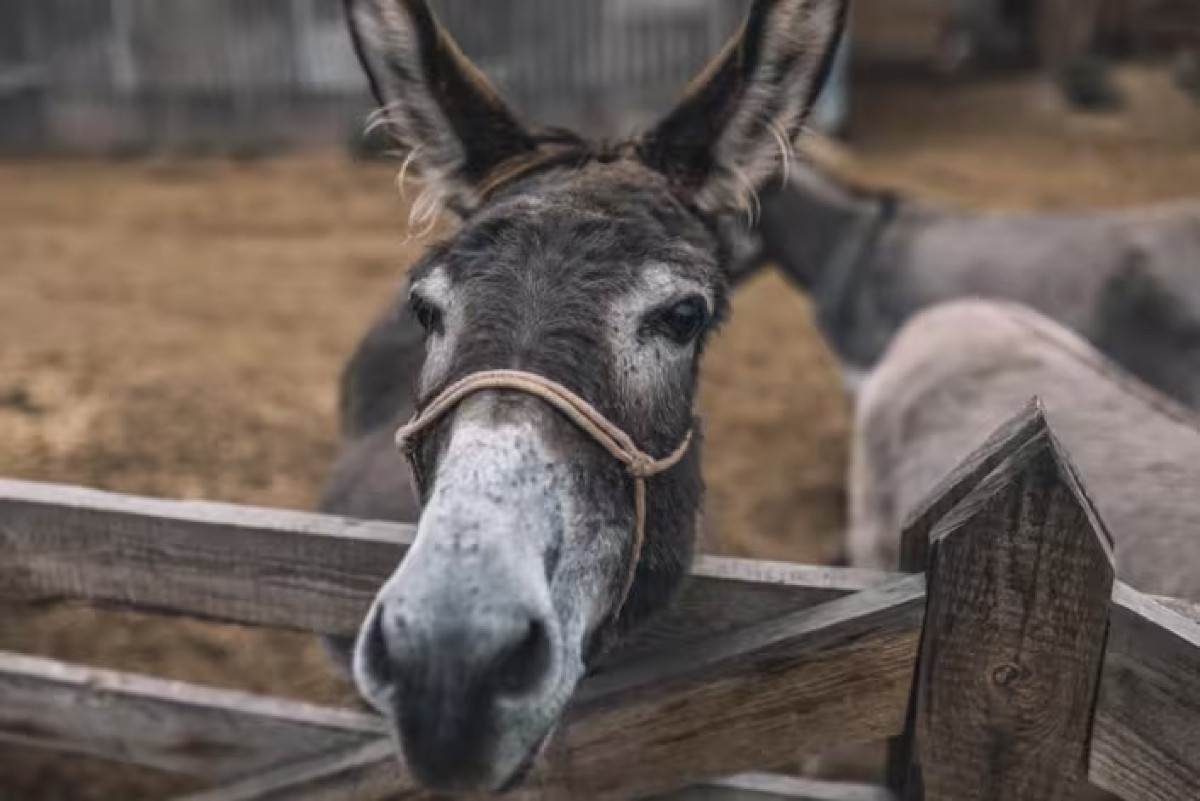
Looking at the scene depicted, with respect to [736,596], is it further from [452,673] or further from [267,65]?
[267,65]

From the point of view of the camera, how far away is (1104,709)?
5.42 ft

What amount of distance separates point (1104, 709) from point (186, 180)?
37.1ft

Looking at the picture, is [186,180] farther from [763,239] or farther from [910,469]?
[910,469]

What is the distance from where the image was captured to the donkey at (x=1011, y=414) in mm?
2732

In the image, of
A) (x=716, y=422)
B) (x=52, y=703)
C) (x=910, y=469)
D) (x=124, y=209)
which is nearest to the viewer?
(x=52, y=703)

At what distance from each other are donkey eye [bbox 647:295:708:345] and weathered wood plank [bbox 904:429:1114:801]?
59 centimetres

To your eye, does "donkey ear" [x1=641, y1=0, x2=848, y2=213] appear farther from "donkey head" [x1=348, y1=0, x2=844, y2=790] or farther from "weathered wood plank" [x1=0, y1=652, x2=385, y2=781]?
"weathered wood plank" [x1=0, y1=652, x2=385, y2=781]

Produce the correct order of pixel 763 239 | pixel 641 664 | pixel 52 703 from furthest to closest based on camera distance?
1. pixel 763 239
2. pixel 52 703
3. pixel 641 664

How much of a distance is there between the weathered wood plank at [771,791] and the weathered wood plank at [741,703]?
0.59 feet

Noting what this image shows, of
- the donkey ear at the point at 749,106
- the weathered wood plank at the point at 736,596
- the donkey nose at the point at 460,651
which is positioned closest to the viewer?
the donkey nose at the point at 460,651

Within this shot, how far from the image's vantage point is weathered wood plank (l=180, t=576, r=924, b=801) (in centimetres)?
174

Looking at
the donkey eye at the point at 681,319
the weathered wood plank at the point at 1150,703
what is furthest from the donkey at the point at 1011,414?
the donkey eye at the point at 681,319

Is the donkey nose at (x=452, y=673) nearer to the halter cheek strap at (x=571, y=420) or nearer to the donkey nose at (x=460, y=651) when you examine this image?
the donkey nose at (x=460, y=651)

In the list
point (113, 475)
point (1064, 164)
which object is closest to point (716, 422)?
point (113, 475)
